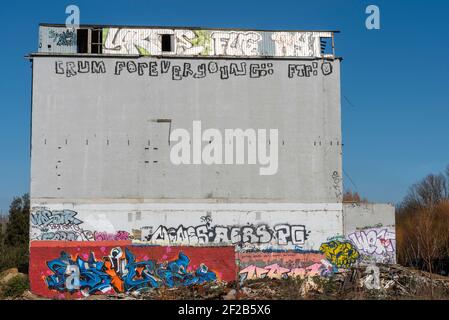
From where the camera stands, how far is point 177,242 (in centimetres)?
2484

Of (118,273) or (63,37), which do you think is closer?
(118,273)

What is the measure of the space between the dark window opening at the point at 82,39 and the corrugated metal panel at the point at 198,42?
278mm

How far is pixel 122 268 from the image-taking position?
2431cm

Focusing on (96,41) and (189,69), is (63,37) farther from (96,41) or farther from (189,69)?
(189,69)

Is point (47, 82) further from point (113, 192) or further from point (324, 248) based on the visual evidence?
point (324, 248)

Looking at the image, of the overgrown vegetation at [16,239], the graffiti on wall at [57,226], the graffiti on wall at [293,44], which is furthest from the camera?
the overgrown vegetation at [16,239]

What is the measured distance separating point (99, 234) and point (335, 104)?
12298 millimetres

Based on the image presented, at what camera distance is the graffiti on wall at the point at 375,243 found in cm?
2516

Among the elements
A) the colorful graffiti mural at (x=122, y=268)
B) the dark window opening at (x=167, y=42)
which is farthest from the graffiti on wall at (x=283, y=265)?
the dark window opening at (x=167, y=42)

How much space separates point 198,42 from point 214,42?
753mm

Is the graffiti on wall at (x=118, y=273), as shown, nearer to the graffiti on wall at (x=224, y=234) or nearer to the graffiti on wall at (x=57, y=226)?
the graffiti on wall at (x=57, y=226)

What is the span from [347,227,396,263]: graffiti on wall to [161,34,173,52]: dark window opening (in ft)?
39.5

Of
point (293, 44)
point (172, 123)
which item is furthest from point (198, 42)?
point (293, 44)
